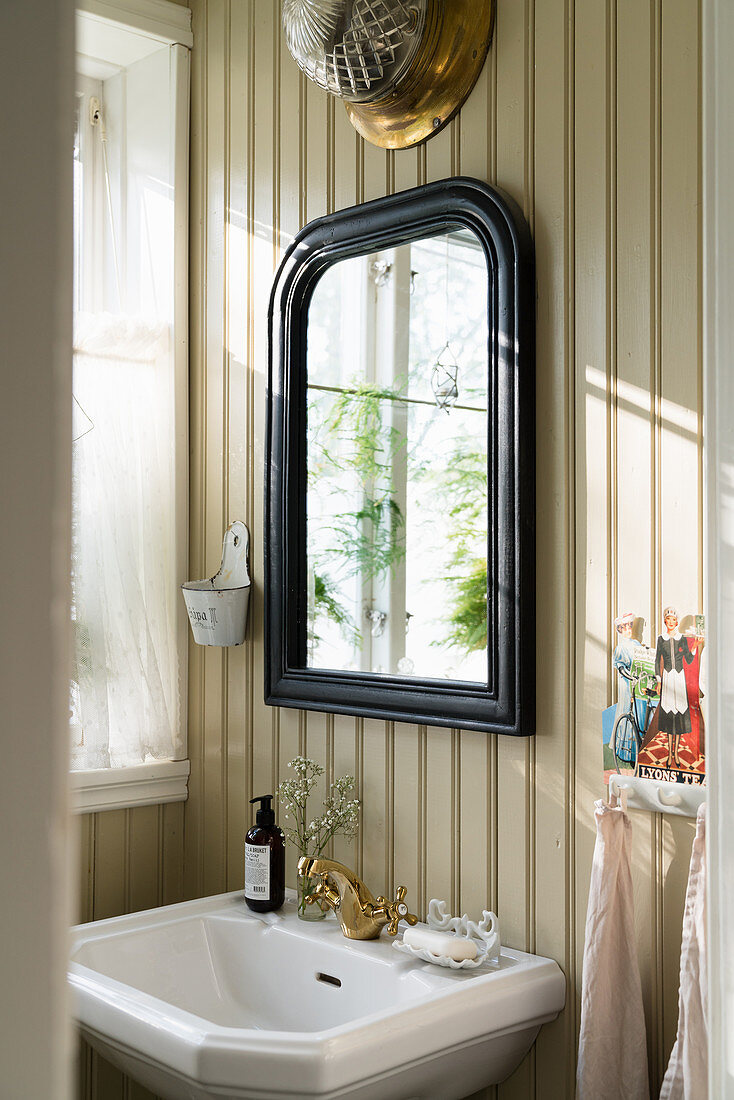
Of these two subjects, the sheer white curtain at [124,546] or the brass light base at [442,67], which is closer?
the brass light base at [442,67]

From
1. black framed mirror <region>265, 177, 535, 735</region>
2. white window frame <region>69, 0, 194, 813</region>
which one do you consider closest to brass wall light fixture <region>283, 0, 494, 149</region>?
black framed mirror <region>265, 177, 535, 735</region>

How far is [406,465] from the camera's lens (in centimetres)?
171

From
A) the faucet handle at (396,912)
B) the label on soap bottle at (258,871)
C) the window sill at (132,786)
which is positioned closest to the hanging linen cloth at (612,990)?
the faucet handle at (396,912)

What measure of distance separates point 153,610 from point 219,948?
683 millimetres

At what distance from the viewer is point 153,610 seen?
2070 mm

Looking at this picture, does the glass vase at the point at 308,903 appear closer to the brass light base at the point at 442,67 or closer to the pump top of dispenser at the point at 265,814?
the pump top of dispenser at the point at 265,814

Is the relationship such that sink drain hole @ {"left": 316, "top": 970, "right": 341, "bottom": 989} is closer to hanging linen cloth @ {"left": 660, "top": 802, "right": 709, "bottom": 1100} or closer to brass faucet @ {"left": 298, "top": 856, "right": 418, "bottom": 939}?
brass faucet @ {"left": 298, "top": 856, "right": 418, "bottom": 939}

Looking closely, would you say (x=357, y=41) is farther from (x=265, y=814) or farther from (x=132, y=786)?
(x=132, y=786)

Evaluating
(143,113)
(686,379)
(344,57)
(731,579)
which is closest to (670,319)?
(686,379)

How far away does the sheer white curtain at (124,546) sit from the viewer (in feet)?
6.65

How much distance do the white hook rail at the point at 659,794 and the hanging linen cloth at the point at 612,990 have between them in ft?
0.12

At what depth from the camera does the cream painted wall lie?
1.31 m

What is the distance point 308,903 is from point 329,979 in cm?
14

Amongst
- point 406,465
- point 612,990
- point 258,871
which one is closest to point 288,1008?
point 258,871
